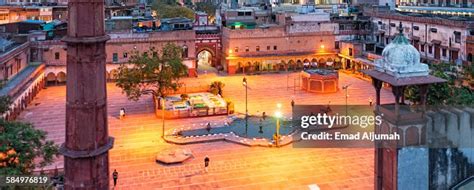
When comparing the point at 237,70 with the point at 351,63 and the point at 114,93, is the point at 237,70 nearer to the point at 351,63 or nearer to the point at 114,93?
the point at 351,63

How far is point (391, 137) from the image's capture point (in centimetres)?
1578

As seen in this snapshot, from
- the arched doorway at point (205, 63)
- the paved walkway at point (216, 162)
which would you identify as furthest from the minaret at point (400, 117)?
the arched doorway at point (205, 63)

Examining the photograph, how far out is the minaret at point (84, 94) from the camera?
376 inches

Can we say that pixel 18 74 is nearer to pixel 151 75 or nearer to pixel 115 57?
pixel 115 57

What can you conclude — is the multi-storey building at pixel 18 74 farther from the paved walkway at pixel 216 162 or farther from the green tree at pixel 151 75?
the green tree at pixel 151 75

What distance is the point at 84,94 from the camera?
963 centimetres

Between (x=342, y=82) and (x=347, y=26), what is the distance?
14478mm

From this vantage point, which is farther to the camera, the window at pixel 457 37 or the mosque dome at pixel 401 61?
the window at pixel 457 37

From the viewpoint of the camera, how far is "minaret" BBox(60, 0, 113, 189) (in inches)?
376

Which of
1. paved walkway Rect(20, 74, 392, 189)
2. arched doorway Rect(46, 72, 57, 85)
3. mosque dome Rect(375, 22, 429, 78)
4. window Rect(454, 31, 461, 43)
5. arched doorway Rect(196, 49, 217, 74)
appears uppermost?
window Rect(454, 31, 461, 43)

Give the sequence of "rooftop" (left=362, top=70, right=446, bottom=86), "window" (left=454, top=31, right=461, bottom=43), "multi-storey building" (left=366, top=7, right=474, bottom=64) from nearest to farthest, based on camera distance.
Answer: "rooftop" (left=362, top=70, right=446, bottom=86)
"multi-storey building" (left=366, top=7, right=474, bottom=64)
"window" (left=454, top=31, right=461, bottom=43)
